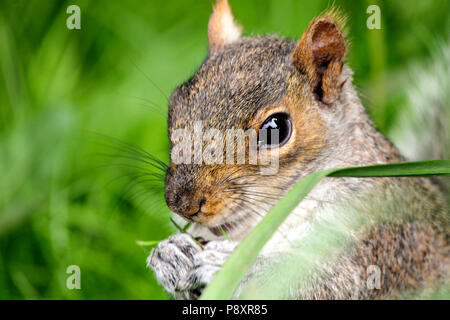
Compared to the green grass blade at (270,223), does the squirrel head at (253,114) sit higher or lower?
higher

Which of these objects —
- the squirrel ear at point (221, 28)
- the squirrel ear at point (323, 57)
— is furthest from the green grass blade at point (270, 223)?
the squirrel ear at point (221, 28)

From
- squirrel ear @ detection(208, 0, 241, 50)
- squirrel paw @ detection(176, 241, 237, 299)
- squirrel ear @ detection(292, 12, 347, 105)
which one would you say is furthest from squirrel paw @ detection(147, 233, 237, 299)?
squirrel ear @ detection(208, 0, 241, 50)

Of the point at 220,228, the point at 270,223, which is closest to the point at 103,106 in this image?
the point at 220,228

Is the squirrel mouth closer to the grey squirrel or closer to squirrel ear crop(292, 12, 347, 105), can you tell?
the grey squirrel

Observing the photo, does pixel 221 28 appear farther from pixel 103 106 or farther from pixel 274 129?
pixel 103 106

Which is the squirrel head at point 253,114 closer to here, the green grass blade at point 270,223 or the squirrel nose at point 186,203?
the squirrel nose at point 186,203
